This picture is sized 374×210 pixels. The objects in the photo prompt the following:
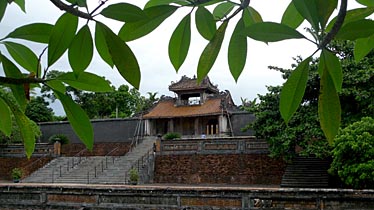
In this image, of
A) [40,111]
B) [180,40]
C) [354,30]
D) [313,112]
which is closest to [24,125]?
[180,40]

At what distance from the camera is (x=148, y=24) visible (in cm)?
62

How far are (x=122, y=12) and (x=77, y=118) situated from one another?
0.18 m

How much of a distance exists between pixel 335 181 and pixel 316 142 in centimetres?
146

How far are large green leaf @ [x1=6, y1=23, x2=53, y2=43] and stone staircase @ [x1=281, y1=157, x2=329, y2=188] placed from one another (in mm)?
12865

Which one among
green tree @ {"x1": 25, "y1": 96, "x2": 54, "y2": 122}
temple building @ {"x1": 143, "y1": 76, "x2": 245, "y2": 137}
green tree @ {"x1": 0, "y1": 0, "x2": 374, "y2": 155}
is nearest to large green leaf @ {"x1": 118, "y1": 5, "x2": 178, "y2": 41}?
green tree @ {"x1": 0, "y1": 0, "x2": 374, "y2": 155}

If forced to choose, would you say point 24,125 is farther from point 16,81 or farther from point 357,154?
point 357,154

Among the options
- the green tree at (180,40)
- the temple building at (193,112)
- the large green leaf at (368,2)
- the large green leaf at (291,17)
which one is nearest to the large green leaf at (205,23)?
the green tree at (180,40)

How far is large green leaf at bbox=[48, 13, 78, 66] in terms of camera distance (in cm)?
59

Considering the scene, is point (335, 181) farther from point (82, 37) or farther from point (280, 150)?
point (82, 37)

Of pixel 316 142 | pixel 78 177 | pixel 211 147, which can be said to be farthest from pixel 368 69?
pixel 78 177

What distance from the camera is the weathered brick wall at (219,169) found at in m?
15.4

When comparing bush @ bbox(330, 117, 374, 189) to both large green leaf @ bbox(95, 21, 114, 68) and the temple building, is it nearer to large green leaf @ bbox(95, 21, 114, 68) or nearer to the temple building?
the temple building

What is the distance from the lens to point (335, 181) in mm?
13086

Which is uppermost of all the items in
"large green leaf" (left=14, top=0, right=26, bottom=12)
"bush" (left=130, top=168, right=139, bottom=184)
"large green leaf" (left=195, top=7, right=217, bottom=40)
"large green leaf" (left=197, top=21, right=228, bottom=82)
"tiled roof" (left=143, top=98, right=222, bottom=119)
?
"tiled roof" (left=143, top=98, right=222, bottom=119)
